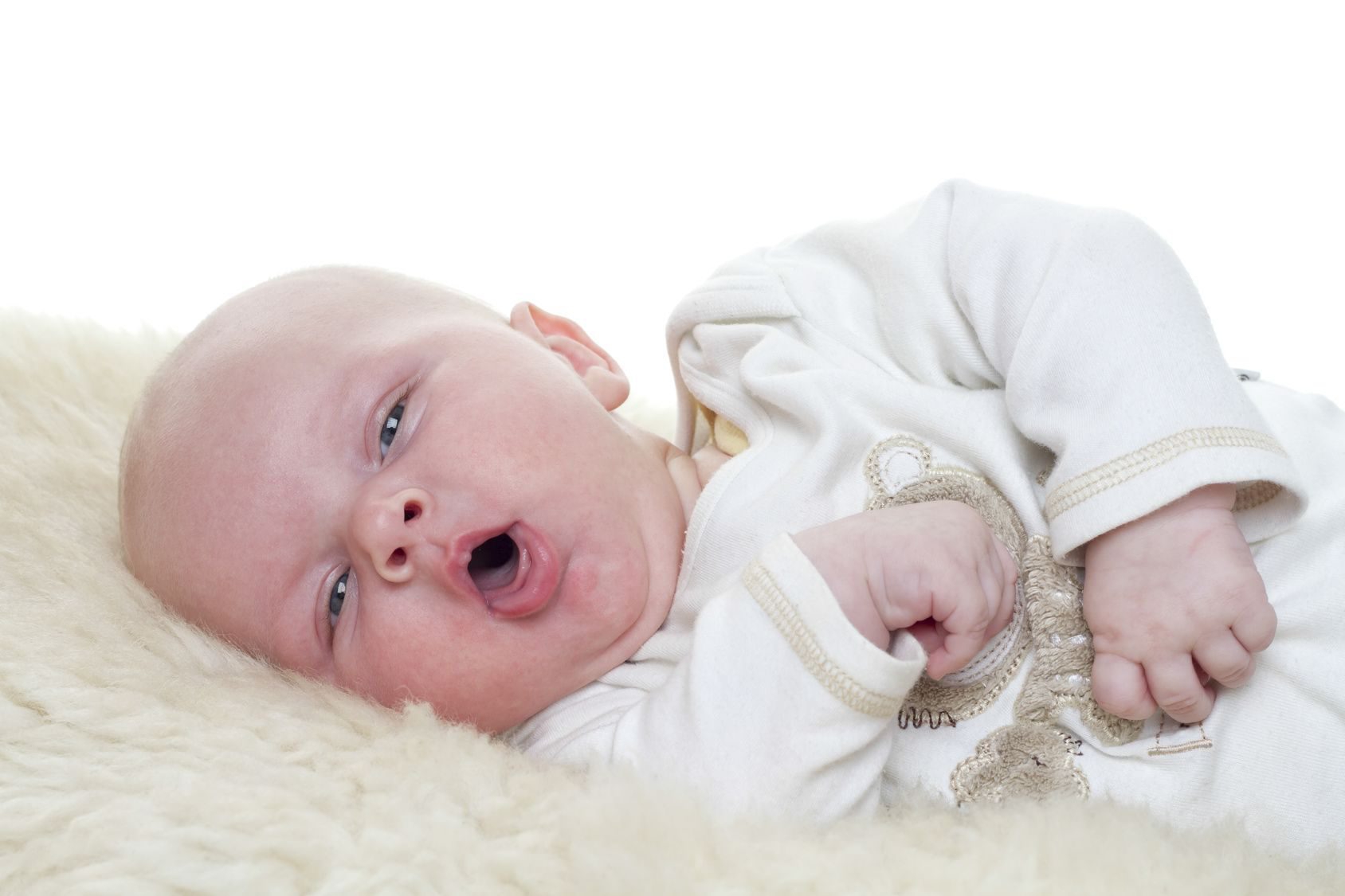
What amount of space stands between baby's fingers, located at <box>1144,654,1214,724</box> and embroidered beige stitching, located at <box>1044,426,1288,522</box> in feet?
0.56

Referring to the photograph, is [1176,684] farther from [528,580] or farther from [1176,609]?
[528,580]

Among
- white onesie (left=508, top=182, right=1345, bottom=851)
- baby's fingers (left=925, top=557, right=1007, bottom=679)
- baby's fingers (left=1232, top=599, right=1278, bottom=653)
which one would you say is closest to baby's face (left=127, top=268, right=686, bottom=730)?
white onesie (left=508, top=182, right=1345, bottom=851)

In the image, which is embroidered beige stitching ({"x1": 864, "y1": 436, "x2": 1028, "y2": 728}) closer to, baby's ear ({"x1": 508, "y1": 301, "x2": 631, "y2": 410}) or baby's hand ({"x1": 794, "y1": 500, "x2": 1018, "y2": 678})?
baby's hand ({"x1": 794, "y1": 500, "x2": 1018, "y2": 678})

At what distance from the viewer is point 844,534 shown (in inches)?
45.0

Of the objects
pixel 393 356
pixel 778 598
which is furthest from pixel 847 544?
pixel 393 356

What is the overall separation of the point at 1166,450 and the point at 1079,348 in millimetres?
134

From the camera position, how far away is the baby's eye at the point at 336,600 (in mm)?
1262

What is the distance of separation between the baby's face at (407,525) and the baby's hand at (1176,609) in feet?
1.56

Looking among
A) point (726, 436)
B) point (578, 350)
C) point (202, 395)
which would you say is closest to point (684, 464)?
point (726, 436)

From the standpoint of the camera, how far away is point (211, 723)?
41.0 inches

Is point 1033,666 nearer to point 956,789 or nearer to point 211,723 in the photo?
point 956,789

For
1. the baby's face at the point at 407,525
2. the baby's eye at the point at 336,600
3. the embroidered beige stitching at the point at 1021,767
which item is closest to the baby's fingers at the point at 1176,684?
the embroidered beige stitching at the point at 1021,767

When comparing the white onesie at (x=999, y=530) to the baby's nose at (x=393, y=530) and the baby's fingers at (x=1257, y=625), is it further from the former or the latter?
the baby's nose at (x=393, y=530)

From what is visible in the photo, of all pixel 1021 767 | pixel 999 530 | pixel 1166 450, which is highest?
pixel 1166 450
